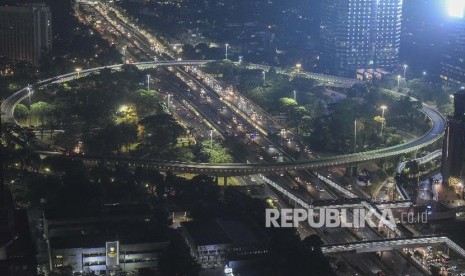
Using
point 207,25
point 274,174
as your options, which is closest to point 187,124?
point 274,174

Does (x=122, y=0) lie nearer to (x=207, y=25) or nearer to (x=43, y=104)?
(x=207, y=25)

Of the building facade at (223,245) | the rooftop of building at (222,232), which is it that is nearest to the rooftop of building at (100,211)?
the rooftop of building at (222,232)

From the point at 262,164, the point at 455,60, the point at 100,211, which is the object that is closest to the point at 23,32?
the point at 262,164

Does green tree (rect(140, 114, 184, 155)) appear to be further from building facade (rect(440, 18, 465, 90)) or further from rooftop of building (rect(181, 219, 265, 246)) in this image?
building facade (rect(440, 18, 465, 90))

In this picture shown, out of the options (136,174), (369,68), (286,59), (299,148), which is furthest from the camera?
(286,59)

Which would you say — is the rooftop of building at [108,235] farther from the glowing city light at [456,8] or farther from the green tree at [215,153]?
the glowing city light at [456,8]
